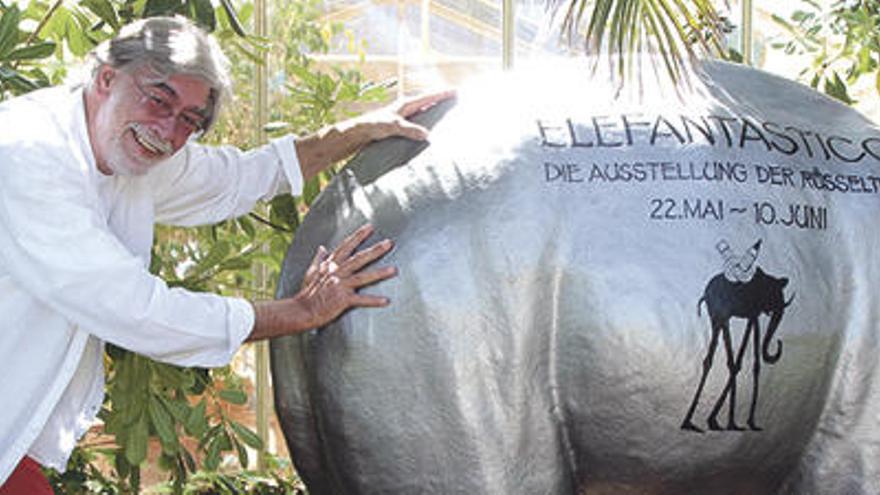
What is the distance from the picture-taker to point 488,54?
6414 millimetres

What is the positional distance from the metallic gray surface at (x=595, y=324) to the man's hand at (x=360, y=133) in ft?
0.32

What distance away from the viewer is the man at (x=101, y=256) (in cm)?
261

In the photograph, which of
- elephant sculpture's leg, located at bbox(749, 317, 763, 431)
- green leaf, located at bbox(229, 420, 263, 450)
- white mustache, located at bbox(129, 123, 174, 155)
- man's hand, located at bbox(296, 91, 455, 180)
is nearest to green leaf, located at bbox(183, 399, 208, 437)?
green leaf, located at bbox(229, 420, 263, 450)

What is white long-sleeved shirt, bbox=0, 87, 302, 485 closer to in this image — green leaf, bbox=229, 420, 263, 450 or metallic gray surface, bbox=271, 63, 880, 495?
metallic gray surface, bbox=271, 63, 880, 495

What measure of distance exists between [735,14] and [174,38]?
3.94m

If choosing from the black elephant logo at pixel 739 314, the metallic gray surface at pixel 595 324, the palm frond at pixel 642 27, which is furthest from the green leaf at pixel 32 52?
the black elephant logo at pixel 739 314

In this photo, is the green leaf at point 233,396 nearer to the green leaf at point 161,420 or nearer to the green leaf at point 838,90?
the green leaf at point 161,420

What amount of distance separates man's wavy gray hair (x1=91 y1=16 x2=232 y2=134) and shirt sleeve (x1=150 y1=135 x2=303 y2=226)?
0.23 m

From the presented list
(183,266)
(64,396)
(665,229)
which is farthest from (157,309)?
(183,266)

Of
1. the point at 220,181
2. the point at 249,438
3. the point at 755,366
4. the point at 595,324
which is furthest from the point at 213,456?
the point at 755,366

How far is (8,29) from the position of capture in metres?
3.54

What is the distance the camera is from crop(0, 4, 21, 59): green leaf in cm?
354

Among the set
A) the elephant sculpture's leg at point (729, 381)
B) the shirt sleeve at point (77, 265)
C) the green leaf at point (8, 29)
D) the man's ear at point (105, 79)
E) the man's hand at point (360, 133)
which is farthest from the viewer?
the green leaf at point (8, 29)

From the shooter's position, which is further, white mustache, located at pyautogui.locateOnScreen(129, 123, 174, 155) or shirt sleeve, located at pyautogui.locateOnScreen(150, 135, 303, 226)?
shirt sleeve, located at pyautogui.locateOnScreen(150, 135, 303, 226)
